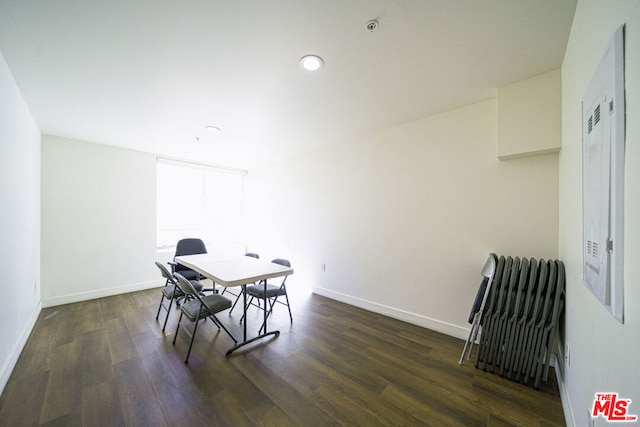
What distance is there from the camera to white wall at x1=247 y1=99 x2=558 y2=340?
2264 millimetres

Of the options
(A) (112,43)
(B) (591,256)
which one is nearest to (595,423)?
(B) (591,256)

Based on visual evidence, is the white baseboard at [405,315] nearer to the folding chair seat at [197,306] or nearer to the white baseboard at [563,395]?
the white baseboard at [563,395]

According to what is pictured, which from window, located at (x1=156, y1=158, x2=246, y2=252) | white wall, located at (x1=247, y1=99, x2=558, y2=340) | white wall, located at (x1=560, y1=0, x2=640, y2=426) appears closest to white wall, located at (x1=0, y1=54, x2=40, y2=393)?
window, located at (x1=156, y1=158, x2=246, y2=252)

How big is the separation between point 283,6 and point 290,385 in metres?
2.76

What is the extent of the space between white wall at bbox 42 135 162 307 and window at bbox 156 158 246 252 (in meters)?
0.30

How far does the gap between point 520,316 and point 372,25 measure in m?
2.69

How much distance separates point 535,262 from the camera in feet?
6.55

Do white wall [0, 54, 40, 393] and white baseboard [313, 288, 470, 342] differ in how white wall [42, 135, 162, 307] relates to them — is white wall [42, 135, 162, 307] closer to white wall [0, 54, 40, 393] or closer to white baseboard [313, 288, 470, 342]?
white wall [0, 54, 40, 393]

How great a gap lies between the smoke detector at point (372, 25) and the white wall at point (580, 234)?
3.44 feet

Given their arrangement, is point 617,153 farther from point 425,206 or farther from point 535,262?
point 425,206

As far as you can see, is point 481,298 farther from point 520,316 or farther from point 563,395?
point 563,395

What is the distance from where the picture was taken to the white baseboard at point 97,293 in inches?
135

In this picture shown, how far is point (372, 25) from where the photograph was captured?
1.48m

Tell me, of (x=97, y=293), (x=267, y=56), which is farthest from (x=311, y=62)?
(x=97, y=293)
